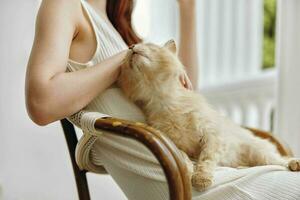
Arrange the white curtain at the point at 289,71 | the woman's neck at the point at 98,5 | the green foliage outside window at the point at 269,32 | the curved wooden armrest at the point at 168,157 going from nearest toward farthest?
the curved wooden armrest at the point at 168,157 → the woman's neck at the point at 98,5 → the white curtain at the point at 289,71 → the green foliage outside window at the point at 269,32

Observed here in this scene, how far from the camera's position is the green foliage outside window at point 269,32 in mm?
4133

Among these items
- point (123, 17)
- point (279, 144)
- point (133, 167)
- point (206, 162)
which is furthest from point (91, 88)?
point (279, 144)

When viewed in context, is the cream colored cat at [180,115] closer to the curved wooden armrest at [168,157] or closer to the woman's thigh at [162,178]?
the woman's thigh at [162,178]

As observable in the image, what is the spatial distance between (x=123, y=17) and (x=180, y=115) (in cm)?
51

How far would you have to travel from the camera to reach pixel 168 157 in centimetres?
129

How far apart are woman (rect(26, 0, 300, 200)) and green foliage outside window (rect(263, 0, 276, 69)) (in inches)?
103

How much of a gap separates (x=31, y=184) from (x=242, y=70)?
4.23ft

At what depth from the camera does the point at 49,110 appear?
1.44m

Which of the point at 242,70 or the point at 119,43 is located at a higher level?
the point at 119,43

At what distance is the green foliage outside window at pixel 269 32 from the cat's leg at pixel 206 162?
2.78 metres

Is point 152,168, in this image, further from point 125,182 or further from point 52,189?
point 52,189

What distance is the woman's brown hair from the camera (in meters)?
1.89

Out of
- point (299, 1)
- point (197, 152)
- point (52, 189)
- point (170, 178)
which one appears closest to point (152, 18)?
point (299, 1)

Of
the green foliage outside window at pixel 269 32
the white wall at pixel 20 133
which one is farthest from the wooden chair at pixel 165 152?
the green foliage outside window at pixel 269 32
